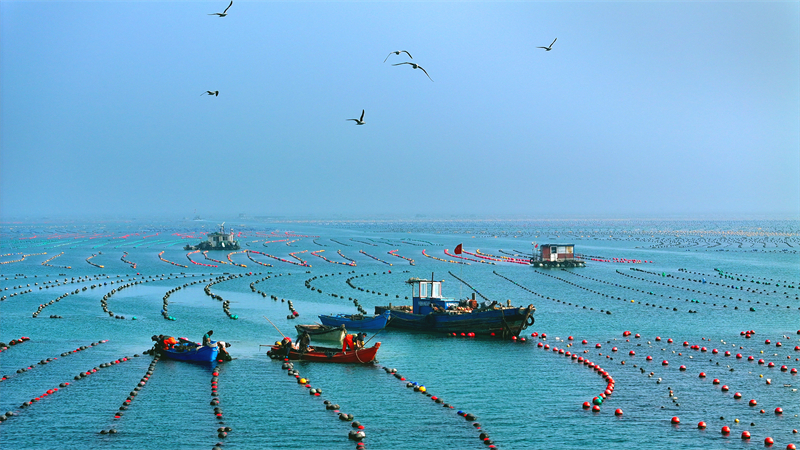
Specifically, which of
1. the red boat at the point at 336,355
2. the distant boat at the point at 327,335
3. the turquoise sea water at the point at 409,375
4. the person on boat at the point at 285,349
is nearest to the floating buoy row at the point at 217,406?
the turquoise sea water at the point at 409,375

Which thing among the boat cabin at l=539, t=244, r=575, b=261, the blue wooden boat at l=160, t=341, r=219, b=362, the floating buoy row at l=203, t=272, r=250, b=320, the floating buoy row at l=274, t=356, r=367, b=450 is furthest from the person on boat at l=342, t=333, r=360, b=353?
the boat cabin at l=539, t=244, r=575, b=261

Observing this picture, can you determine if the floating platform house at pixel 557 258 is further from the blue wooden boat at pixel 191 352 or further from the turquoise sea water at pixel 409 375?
the blue wooden boat at pixel 191 352

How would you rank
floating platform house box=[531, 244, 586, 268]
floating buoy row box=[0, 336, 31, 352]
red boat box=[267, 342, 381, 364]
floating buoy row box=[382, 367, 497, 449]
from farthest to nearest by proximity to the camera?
floating platform house box=[531, 244, 586, 268] → floating buoy row box=[0, 336, 31, 352] → red boat box=[267, 342, 381, 364] → floating buoy row box=[382, 367, 497, 449]

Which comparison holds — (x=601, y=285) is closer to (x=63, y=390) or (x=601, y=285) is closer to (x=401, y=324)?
(x=401, y=324)

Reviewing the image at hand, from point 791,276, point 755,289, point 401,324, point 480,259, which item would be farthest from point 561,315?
point 480,259

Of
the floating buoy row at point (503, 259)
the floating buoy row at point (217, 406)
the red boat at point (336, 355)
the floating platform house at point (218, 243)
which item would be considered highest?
the floating platform house at point (218, 243)

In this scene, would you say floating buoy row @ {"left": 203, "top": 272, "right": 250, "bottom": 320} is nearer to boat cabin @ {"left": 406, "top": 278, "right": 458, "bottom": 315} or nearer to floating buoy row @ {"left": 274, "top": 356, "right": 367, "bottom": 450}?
boat cabin @ {"left": 406, "top": 278, "right": 458, "bottom": 315}
